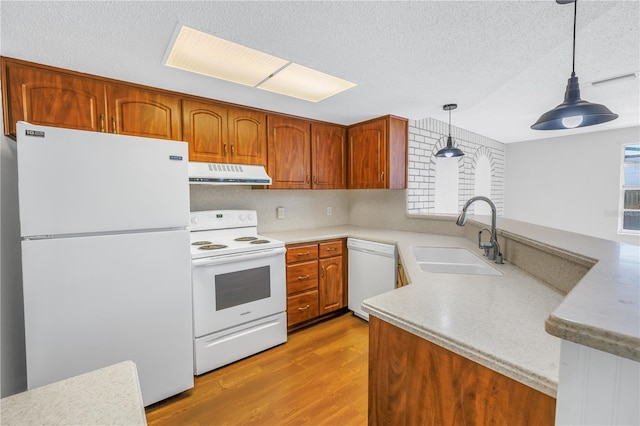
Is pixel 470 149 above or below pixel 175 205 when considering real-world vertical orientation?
above

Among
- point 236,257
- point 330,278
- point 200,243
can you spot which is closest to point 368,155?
point 330,278

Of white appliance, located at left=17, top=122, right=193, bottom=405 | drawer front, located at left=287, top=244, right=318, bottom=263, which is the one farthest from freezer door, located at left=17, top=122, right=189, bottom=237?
drawer front, located at left=287, top=244, right=318, bottom=263

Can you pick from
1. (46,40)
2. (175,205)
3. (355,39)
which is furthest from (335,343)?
(46,40)

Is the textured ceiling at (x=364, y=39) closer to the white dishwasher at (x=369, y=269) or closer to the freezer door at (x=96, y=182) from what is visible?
the freezer door at (x=96, y=182)

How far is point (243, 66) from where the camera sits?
5.97 feet

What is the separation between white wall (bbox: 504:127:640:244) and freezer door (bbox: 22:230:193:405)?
6.06 metres

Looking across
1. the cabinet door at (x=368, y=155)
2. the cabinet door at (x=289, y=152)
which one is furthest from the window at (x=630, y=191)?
the cabinet door at (x=289, y=152)

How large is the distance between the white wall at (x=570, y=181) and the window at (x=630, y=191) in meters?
0.08

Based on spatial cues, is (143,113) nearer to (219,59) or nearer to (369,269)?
(219,59)

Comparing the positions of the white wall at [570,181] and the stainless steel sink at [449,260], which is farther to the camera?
the white wall at [570,181]

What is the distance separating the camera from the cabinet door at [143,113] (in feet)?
6.44

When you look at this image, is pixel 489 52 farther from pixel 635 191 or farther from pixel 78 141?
pixel 635 191

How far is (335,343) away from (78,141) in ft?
7.49

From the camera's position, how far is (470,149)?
14.9 feet
